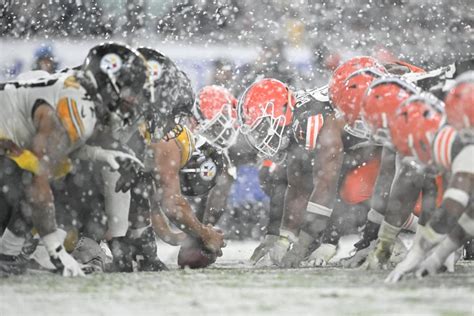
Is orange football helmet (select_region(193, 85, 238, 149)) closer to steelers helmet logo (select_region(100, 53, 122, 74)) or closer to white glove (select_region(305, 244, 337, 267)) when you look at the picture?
white glove (select_region(305, 244, 337, 267))

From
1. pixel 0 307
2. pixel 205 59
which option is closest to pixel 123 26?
pixel 205 59

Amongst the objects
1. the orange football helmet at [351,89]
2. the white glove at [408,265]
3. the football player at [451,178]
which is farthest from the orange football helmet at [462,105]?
the orange football helmet at [351,89]

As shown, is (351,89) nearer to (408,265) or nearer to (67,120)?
(408,265)

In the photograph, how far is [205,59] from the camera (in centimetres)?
789

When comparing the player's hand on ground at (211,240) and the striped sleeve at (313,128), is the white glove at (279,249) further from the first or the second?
the striped sleeve at (313,128)

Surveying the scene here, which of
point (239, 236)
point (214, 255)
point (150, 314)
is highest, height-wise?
point (150, 314)

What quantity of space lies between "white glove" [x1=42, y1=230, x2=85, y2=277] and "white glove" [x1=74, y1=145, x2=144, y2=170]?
39 centimetres

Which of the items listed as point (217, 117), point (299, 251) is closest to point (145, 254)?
point (299, 251)

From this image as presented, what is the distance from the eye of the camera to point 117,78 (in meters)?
3.87

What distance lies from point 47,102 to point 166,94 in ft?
2.24

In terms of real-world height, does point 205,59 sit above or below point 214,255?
above

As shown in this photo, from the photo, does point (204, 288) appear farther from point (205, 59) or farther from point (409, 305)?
point (205, 59)

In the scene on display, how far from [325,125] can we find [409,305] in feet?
7.06

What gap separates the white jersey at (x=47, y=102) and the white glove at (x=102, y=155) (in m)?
0.18
